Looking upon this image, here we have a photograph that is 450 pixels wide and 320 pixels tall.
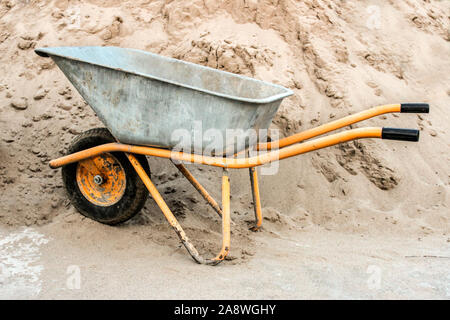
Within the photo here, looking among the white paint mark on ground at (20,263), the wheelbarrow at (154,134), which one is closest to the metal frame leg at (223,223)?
the wheelbarrow at (154,134)

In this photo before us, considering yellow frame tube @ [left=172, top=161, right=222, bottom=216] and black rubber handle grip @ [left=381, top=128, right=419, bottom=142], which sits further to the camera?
yellow frame tube @ [left=172, top=161, right=222, bottom=216]

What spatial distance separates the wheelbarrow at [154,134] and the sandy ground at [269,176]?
0.27 m

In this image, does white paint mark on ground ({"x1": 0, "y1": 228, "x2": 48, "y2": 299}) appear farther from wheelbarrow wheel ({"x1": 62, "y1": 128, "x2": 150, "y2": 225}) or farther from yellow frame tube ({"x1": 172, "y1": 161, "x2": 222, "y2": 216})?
yellow frame tube ({"x1": 172, "y1": 161, "x2": 222, "y2": 216})

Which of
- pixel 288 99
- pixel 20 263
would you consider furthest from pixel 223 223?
pixel 288 99

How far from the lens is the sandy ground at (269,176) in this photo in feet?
8.36

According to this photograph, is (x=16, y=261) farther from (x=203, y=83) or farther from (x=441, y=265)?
(x=441, y=265)

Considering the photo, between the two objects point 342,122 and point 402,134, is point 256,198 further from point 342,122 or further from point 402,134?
point 402,134

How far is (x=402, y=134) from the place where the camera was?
7.00 ft

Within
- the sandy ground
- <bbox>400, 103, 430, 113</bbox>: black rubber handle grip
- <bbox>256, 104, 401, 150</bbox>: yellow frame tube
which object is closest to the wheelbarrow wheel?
the sandy ground

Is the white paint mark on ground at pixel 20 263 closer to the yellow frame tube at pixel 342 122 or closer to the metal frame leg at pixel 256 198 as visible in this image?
the metal frame leg at pixel 256 198

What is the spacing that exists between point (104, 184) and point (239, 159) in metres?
1.14

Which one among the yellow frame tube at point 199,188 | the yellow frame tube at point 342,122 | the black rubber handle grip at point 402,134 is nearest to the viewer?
the black rubber handle grip at point 402,134

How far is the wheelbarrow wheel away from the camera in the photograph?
9.98ft

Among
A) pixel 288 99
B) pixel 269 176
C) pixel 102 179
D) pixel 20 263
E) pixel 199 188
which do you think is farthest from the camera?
pixel 288 99
